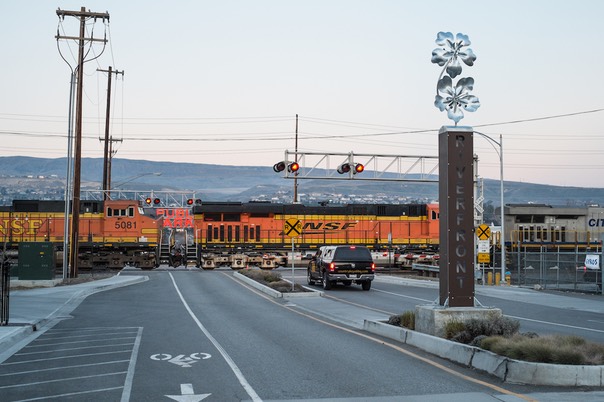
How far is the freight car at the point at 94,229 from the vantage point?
48125 mm

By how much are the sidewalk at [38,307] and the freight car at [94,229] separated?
11.7 metres

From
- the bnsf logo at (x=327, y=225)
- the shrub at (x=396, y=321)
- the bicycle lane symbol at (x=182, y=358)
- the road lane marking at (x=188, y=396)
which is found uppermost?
the bnsf logo at (x=327, y=225)

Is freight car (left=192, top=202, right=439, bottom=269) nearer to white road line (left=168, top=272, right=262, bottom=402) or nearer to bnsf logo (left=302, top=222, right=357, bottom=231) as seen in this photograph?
bnsf logo (left=302, top=222, right=357, bottom=231)

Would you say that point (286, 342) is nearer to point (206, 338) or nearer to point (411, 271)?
point (206, 338)

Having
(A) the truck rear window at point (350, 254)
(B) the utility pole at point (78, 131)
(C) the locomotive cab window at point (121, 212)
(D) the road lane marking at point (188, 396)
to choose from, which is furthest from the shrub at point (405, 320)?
(C) the locomotive cab window at point (121, 212)

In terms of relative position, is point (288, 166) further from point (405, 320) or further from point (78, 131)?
point (405, 320)

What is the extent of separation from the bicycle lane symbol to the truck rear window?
19351 mm

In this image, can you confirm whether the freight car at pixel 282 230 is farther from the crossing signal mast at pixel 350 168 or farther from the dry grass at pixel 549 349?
the dry grass at pixel 549 349

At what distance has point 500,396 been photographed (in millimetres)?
9250

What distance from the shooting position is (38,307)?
2339cm

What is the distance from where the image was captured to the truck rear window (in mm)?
32094

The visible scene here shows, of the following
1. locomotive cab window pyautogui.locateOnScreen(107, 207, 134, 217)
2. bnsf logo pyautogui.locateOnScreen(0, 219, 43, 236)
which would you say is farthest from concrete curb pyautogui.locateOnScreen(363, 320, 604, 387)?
bnsf logo pyautogui.locateOnScreen(0, 219, 43, 236)

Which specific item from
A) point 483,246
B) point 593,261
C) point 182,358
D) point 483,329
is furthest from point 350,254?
point 182,358

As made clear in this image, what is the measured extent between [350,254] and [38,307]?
14.0 meters
